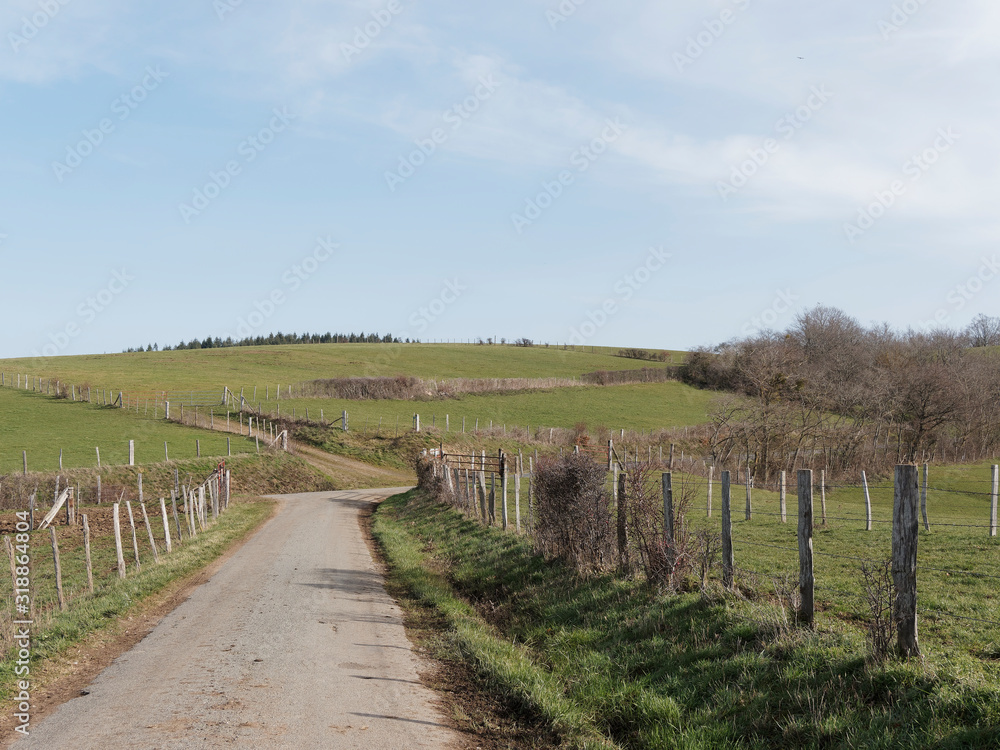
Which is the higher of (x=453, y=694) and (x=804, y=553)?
(x=804, y=553)

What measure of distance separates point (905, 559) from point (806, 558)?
4.68 feet

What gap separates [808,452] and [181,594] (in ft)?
136

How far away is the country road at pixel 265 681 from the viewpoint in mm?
5863

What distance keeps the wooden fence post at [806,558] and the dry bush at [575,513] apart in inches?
155

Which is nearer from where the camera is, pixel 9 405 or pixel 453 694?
pixel 453 694

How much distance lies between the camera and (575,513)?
39.0 feet

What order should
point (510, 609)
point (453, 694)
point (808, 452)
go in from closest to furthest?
point (453, 694)
point (510, 609)
point (808, 452)

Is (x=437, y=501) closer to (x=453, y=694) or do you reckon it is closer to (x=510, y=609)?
(x=510, y=609)

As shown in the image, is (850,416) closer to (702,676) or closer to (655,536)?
(655,536)

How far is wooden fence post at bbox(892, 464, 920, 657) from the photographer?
625 centimetres

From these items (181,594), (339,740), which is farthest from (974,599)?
(181,594)

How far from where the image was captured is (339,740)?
577 cm

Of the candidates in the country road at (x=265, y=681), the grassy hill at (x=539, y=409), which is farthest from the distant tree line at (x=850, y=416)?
the country road at (x=265, y=681)

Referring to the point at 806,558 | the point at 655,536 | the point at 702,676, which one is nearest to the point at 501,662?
the point at 702,676
